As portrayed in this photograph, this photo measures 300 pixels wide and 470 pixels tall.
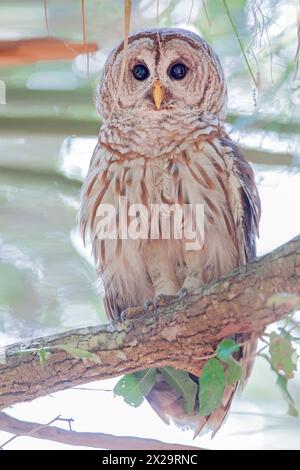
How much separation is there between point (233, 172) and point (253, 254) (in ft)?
0.72

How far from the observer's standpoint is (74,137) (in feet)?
9.11

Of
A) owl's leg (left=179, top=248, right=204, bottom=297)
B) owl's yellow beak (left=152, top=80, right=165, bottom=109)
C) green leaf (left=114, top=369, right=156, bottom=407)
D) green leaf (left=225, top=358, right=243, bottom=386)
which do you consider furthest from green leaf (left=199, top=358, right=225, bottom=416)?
owl's yellow beak (left=152, top=80, right=165, bottom=109)

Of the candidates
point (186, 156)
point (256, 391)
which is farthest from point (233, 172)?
Answer: point (256, 391)

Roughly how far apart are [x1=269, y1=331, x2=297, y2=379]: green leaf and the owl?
1.57ft

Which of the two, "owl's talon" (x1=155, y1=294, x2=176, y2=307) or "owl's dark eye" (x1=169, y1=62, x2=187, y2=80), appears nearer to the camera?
"owl's talon" (x1=155, y1=294, x2=176, y2=307)

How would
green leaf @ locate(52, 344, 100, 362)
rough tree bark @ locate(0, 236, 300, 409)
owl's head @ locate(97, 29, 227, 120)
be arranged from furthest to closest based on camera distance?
owl's head @ locate(97, 29, 227, 120) < green leaf @ locate(52, 344, 100, 362) < rough tree bark @ locate(0, 236, 300, 409)

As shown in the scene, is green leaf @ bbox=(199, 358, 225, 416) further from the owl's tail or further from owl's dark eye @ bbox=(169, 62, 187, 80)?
owl's dark eye @ bbox=(169, 62, 187, 80)

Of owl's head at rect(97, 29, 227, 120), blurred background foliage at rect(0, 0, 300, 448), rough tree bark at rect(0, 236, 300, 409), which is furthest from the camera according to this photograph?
blurred background foliage at rect(0, 0, 300, 448)

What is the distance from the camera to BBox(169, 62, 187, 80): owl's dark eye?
92.6 inches

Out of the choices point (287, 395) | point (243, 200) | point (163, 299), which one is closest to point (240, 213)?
point (243, 200)

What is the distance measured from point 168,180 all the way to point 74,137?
66 cm

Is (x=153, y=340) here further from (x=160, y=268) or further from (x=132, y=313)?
(x=160, y=268)

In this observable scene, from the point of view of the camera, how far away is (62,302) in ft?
9.37
